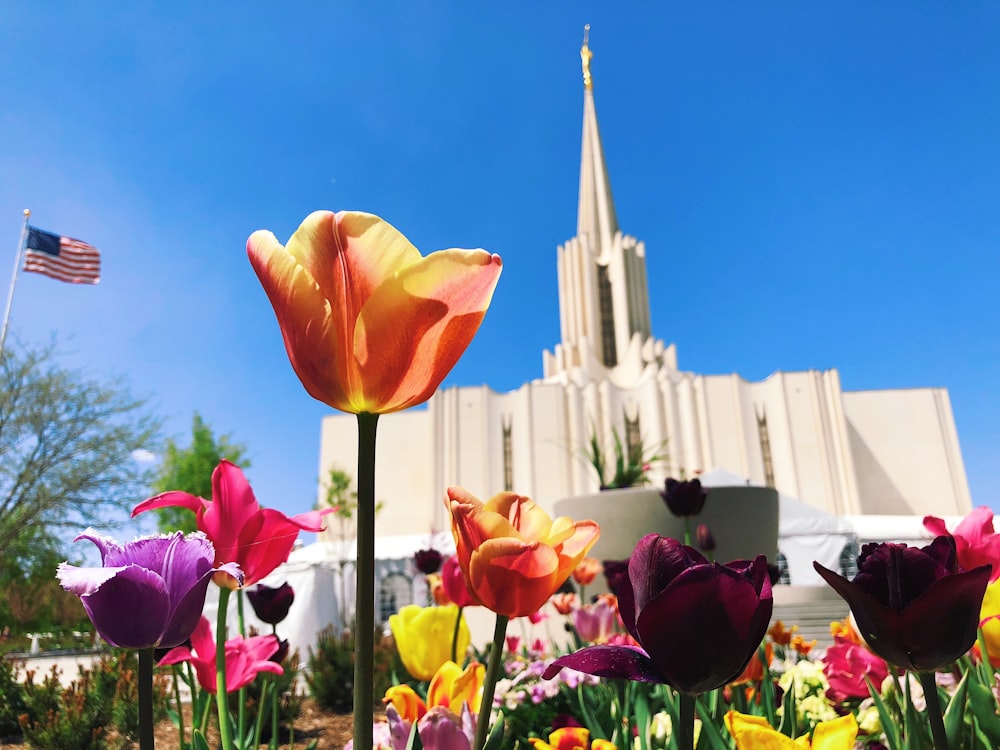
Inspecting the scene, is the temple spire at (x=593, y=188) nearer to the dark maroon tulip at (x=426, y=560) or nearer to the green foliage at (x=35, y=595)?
the green foliage at (x=35, y=595)

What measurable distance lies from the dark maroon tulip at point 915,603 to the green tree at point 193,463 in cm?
2920

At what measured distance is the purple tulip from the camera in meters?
0.58

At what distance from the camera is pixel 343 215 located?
1.99 feet

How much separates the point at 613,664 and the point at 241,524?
581 mm

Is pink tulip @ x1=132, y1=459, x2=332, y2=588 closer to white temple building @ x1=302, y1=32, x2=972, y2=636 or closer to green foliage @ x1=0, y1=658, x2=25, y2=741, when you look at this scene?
green foliage @ x1=0, y1=658, x2=25, y2=741

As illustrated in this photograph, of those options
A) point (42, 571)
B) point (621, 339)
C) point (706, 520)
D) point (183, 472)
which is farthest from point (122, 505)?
point (621, 339)

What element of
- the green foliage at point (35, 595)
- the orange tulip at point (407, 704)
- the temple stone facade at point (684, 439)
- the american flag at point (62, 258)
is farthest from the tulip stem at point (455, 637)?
the temple stone facade at point (684, 439)

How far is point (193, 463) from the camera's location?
29.0 metres

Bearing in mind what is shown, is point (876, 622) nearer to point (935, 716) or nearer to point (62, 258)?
point (935, 716)

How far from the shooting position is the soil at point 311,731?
3049mm

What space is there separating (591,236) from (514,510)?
4054 centimetres

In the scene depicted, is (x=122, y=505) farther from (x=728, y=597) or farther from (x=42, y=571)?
(x=728, y=597)

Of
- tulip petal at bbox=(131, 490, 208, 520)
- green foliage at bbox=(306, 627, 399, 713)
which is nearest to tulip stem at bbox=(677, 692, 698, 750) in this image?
tulip petal at bbox=(131, 490, 208, 520)

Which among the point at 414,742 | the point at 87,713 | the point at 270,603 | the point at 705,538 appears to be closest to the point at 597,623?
the point at 705,538
